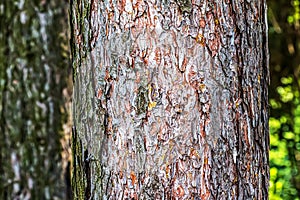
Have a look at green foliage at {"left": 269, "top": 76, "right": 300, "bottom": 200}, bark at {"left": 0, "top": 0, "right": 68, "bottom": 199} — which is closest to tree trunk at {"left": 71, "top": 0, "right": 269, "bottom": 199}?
bark at {"left": 0, "top": 0, "right": 68, "bottom": 199}

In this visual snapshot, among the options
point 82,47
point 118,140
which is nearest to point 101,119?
point 118,140

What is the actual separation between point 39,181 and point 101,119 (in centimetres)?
258

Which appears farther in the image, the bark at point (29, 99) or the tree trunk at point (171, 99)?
the bark at point (29, 99)

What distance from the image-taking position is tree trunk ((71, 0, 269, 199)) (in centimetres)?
176

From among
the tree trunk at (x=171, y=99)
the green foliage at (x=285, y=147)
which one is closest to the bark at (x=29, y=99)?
the green foliage at (x=285, y=147)

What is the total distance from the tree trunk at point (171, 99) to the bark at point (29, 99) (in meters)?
2.47

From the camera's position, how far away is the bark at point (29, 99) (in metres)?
4.27

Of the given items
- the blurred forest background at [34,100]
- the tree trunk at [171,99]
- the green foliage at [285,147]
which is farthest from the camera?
the green foliage at [285,147]

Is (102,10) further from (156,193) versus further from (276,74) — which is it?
(276,74)

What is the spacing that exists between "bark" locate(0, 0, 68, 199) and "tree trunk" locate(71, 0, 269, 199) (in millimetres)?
2470

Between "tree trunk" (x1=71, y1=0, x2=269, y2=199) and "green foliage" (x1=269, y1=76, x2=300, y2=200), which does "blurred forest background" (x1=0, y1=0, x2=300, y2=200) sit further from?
"tree trunk" (x1=71, y1=0, x2=269, y2=199)

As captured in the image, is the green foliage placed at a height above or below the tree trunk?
below

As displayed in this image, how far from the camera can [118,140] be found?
5.90ft

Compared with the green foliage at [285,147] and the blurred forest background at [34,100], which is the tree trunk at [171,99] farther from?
the green foliage at [285,147]
